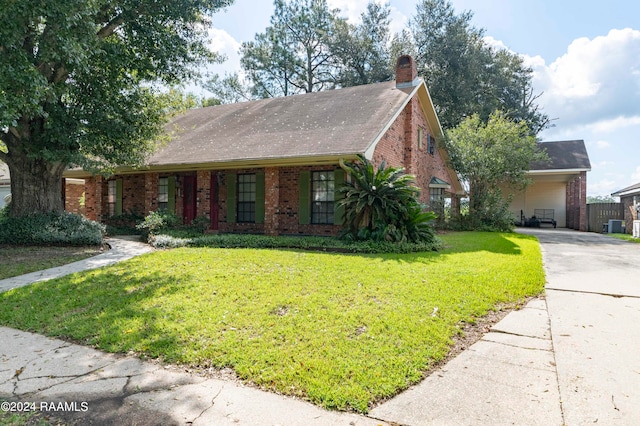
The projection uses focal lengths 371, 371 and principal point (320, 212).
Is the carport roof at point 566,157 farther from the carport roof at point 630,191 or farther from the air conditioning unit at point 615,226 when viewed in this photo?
the air conditioning unit at point 615,226

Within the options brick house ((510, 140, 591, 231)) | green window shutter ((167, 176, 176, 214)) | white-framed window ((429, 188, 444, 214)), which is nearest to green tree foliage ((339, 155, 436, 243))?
white-framed window ((429, 188, 444, 214))

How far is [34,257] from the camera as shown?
321 inches

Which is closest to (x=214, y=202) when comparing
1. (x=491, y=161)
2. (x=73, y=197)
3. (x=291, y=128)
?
(x=291, y=128)

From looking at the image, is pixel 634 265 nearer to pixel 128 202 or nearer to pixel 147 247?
pixel 147 247

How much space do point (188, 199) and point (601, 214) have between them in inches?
777

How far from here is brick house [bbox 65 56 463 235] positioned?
443 inches

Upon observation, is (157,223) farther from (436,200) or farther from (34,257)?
(436,200)

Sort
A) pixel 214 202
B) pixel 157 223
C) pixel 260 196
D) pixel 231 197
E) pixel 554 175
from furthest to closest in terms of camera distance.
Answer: pixel 554 175
pixel 214 202
pixel 231 197
pixel 260 196
pixel 157 223

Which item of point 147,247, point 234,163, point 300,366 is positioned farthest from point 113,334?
point 234,163

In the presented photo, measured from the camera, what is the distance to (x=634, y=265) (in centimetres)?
789

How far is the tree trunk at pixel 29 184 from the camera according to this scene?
992 cm

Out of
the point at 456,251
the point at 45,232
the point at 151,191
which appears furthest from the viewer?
the point at 151,191

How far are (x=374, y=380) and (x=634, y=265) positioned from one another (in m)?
8.01

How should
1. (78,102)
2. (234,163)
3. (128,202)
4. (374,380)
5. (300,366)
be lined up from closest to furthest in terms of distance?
1. (374,380)
2. (300,366)
3. (78,102)
4. (234,163)
5. (128,202)
